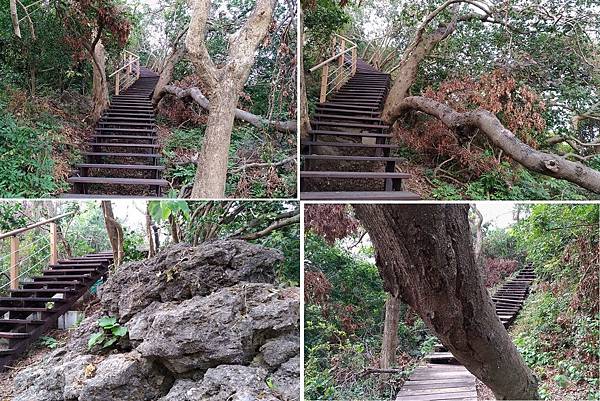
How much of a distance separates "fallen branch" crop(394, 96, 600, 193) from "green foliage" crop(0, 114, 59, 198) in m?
2.49

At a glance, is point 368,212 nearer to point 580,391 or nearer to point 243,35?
point 243,35

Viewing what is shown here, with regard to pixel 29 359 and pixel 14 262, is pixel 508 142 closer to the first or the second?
pixel 14 262

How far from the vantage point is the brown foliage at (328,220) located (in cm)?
226

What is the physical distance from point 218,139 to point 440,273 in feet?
6.19

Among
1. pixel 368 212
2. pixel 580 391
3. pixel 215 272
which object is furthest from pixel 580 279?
pixel 215 272

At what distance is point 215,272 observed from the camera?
2.52 meters

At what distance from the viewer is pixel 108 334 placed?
262 cm

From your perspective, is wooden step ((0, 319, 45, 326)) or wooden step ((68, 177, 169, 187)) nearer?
wooden step ((68, 177, 169, 187))

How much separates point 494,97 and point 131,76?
2.79 metres

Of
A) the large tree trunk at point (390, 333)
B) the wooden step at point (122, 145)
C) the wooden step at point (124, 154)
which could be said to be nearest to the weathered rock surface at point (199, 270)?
the large tree trunk at point (390, 333)

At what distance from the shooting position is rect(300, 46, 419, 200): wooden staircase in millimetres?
2672

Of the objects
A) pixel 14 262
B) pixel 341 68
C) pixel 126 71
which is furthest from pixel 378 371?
pixel 126 71

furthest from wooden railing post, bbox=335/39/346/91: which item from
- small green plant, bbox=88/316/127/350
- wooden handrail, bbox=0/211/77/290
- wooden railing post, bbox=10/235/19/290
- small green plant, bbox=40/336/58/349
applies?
small green plant, bbox=40/336/58/349

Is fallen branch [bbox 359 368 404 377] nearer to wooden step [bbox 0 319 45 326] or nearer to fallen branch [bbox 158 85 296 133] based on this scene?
fallen branch [bbox 158 85 296 133]
